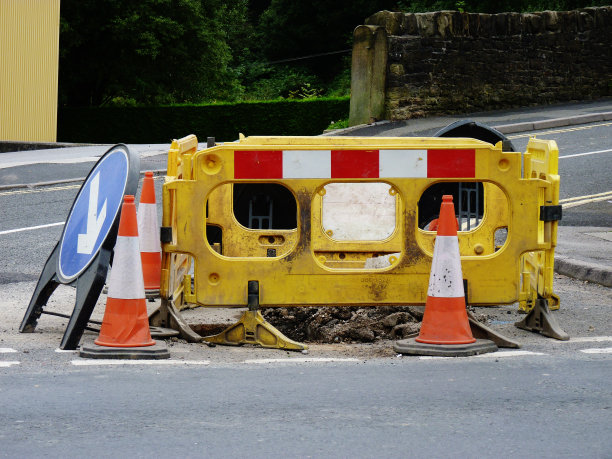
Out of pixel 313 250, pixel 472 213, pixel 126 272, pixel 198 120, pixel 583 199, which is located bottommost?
pixel 126 272

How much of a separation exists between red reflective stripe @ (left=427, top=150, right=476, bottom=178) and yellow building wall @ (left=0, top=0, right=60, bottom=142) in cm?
2420

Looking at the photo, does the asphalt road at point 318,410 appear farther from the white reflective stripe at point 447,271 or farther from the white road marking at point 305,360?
the white reflective stripe at point 447,271

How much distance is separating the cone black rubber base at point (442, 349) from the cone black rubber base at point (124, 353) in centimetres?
136

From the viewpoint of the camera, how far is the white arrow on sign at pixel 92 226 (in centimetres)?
642

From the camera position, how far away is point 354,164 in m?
6.39

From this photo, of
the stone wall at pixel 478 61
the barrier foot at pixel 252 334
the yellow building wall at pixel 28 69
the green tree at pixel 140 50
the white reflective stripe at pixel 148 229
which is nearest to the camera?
the barrier foot at pixel 252 334

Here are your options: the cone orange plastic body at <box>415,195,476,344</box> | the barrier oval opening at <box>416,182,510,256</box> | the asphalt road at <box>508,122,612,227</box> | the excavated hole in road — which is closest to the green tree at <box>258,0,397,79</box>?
the asphalt road at <box>508,122,612,227</box>

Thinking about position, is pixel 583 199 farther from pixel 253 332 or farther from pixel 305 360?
pixel 305 360

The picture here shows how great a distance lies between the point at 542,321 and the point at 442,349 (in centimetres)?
105

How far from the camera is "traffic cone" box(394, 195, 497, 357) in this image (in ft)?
20.1

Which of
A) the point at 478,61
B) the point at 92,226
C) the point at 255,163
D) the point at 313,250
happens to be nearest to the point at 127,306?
the point at 92,226

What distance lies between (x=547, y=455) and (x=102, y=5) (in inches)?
1477

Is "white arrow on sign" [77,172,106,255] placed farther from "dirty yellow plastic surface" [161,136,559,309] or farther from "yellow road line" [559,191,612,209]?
"yellow road line" [559,191,612,209]

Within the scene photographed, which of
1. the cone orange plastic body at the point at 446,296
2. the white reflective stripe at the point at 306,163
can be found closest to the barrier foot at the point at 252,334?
the cone orange plastic body at the point at 446,296
